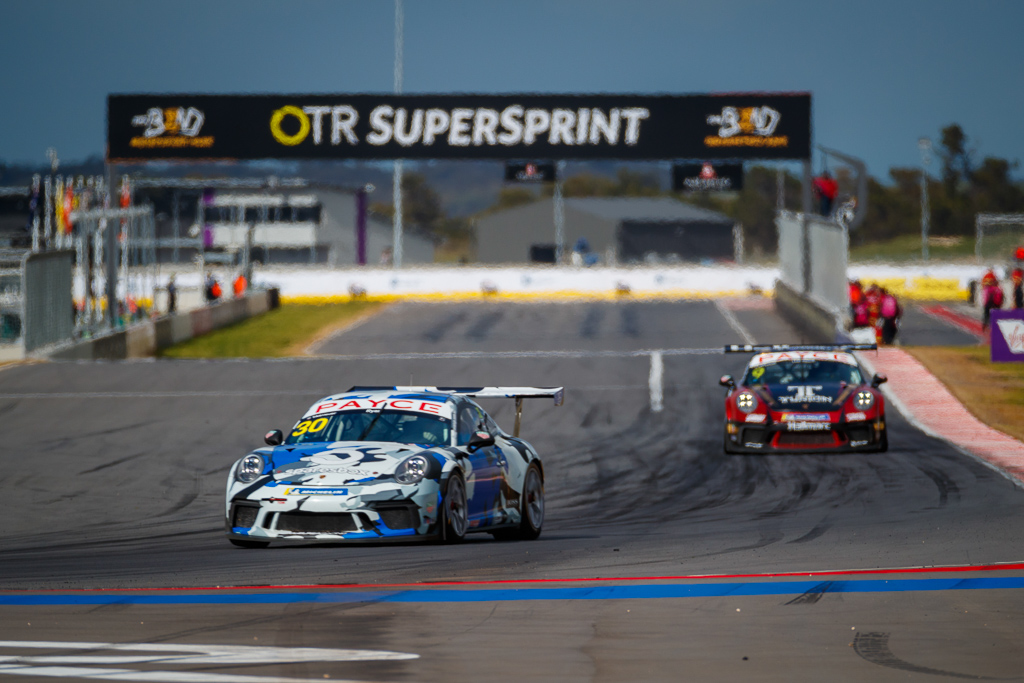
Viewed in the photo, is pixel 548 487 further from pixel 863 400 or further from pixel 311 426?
pixel 311 426

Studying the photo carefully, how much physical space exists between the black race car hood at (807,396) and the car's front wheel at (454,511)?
761 centimetres

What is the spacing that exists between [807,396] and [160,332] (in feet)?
72.4

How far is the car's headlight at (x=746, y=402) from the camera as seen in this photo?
17.0 meters

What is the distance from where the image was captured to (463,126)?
4788 centimetres

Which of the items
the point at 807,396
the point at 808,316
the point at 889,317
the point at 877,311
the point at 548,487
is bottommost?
the point at 548,487

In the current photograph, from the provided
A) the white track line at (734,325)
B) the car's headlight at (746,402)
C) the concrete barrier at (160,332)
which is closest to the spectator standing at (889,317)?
the white track line at (734,325)

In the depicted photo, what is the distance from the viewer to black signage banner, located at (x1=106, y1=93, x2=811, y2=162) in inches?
1857

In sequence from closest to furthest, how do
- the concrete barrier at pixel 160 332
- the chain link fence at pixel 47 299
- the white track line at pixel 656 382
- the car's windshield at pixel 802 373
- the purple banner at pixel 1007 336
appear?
the car's windshield at pixel 802 373 < the white track line at pixel 656 382 < the purple banner at pixel 1007 336 < the chain link fence at pixel 47 299 < the concrete barrier at pixel 160 332

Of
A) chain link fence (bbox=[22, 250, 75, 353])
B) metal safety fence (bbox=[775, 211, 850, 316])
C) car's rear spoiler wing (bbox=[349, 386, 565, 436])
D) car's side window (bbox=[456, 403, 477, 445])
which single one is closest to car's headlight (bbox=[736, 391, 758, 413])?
car's rear spoiler wing (bbox=[349, 386, 565, 436])

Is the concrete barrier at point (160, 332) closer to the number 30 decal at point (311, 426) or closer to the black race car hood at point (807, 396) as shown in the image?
the black race car hood at point (807, 396)

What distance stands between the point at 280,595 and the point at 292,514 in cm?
167

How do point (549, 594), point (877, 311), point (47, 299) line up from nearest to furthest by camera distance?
point (549, 594)
point (47, 299)
point (877, 311)

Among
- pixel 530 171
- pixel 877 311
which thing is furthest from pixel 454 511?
pixel 530 171

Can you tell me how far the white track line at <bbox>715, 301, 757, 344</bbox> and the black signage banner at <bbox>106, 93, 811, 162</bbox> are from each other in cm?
551
